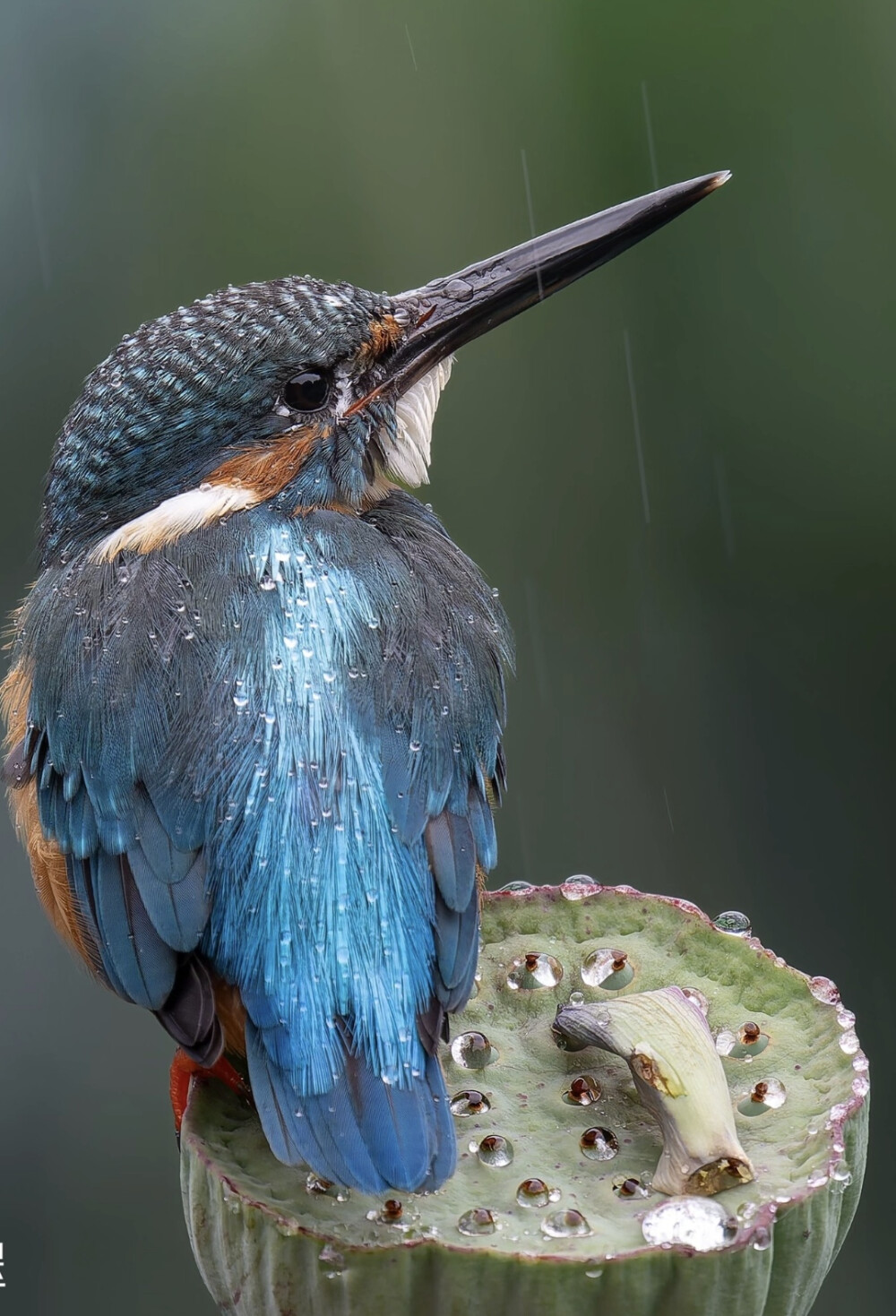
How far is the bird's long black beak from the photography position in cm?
165

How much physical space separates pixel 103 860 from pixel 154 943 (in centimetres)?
12

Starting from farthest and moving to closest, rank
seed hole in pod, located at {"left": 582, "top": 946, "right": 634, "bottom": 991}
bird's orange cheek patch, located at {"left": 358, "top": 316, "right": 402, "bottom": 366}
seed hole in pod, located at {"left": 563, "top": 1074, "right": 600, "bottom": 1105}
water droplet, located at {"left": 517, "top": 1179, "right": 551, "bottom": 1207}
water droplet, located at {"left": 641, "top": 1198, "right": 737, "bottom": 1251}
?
bird's orange cheek patch, located at {"left": 358, "top": 316, "right": 402, "bottom": 366} → seed hole in pod, located at {"left": 582, "top": 946, "right": 634, "bottom": 991} → seed hole in pod, located at {"left": 563, "top": 1074, "right": 600, "bottom": 1105} → water droplet, located at {"left": 517, "top": 1179, "right": 551, "bottom": 1207} → water droplet, located at {"left": 641, "top": 1198, "right": 737, "bottom": 1251}

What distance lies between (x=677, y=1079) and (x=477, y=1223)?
Result: 0.18 metres

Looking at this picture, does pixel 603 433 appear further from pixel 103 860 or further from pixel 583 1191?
pixel 583 1191

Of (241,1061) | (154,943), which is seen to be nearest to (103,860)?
(154,943)

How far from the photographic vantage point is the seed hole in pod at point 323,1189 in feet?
3.61

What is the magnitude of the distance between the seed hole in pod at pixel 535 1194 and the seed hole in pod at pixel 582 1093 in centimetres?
13

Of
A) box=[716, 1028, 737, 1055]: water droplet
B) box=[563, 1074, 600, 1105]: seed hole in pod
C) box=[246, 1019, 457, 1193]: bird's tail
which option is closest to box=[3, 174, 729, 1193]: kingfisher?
box=[246, 1019, 457, 1193]: bird's tail

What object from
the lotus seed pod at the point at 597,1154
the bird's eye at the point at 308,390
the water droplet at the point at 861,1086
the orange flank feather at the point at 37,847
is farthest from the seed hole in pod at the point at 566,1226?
the bird's eye at the point at 308,390

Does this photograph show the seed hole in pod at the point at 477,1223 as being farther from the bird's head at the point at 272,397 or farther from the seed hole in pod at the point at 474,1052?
the bird's head at the point at 272,397

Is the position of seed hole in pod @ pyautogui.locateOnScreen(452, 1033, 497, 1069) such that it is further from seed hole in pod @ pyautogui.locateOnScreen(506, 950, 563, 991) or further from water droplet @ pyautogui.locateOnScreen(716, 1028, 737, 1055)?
water droplet @ pyautogui.locateOnScreen(716, 1028, 737, 1055)

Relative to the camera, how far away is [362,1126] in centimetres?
116

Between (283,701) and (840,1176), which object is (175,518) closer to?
(283,701)

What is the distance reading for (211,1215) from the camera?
3.50 ft
